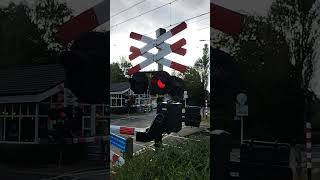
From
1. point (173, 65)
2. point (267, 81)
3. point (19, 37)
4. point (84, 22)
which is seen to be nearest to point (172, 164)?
point (173, 65)

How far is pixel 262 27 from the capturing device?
11.7 ft

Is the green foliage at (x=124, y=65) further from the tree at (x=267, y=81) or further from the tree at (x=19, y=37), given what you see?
the tree at (x=267, y=81)

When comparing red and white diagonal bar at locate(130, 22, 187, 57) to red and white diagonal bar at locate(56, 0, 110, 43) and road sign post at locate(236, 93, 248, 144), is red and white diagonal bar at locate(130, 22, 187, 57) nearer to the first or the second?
red and white diagonal bar at locate(56, 0, 110, 43)

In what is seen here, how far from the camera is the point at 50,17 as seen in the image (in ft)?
13.3

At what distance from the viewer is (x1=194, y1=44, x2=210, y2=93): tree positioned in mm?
3902

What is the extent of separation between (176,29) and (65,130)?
139 cm

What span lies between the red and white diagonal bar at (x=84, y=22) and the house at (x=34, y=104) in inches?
11.6

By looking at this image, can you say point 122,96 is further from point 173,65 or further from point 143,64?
point 173,65

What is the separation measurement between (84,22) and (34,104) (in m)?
0.87

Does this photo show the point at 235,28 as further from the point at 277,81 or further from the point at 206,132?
the point at 206,132

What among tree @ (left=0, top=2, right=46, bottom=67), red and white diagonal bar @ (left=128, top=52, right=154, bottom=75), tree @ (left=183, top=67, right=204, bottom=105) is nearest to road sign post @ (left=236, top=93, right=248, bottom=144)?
tree @ (left=183, top=67, right=204, bottom=105)

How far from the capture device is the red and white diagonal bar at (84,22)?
404 centimetres

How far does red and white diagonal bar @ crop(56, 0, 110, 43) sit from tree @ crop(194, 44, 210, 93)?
927 millimetres

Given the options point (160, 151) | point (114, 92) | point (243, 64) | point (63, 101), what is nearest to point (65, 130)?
point (63, 101)
